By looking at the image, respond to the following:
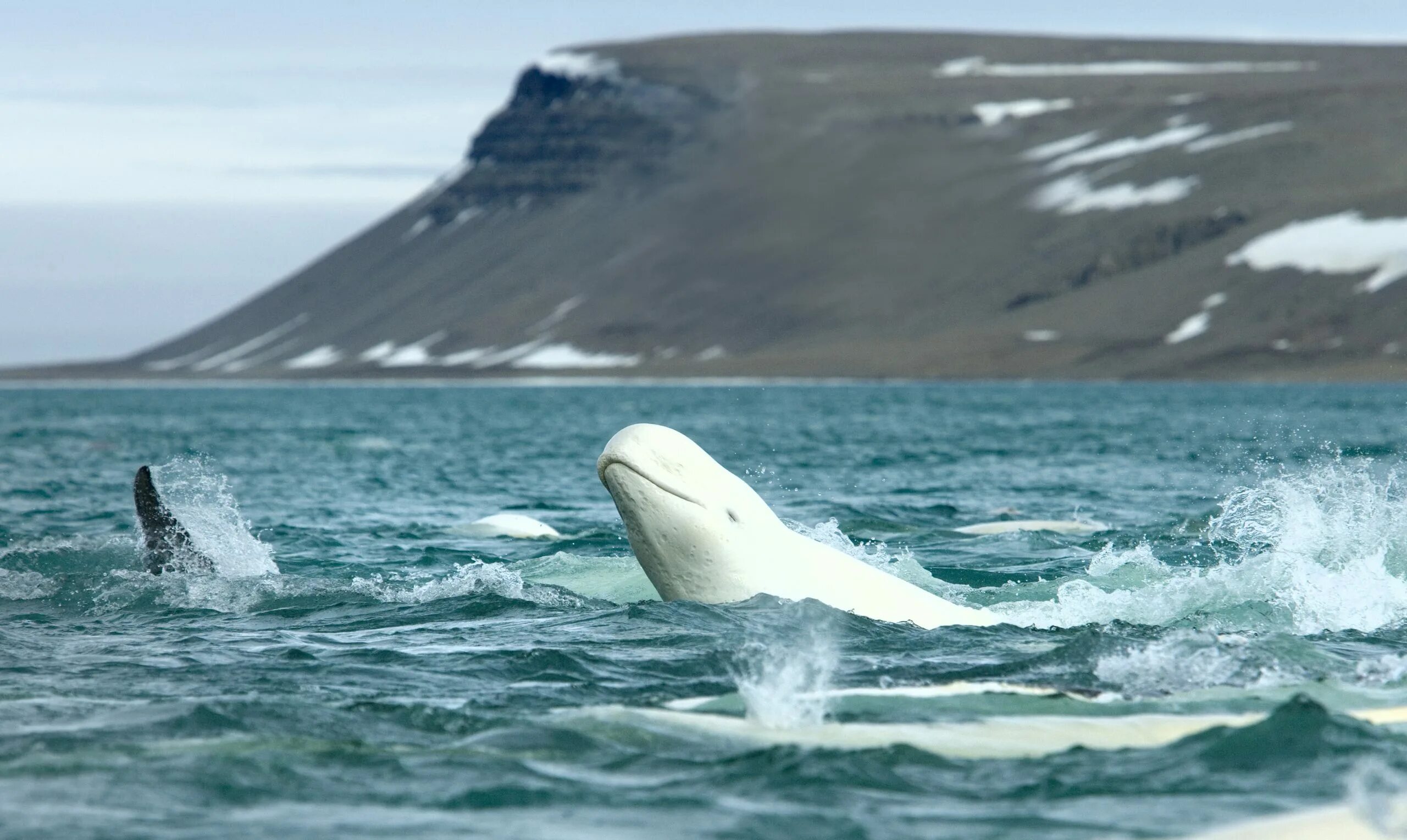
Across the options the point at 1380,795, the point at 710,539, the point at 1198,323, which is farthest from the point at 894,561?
the point at 1198,323

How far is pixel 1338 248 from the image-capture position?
176 m

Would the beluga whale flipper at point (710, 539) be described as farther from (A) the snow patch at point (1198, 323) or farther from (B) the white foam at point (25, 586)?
(A) the snow patch at point (1198, 323)

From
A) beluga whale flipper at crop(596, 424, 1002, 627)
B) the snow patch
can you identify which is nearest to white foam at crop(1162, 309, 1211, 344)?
the snow patch

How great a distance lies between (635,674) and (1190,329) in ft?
541

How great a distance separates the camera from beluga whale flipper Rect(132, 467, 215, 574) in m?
15.8

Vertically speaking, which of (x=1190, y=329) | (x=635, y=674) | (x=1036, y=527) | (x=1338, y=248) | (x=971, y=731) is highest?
(x=1338, y=248)

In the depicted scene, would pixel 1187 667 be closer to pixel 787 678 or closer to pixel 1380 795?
pixel 787 678

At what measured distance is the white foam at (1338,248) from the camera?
172 m

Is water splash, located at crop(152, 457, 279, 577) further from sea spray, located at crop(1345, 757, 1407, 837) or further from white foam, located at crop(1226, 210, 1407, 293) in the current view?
white foam, located at crop(1226, 210, 1407, 293)

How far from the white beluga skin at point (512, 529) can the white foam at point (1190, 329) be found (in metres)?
150

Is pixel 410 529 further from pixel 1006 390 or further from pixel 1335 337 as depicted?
pixel 1335 337

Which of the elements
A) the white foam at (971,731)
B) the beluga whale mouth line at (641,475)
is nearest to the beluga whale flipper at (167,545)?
the beluga whale mouth line at (641,475)

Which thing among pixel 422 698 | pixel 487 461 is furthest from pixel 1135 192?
pixel 422 698

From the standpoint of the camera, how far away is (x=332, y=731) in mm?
9438
